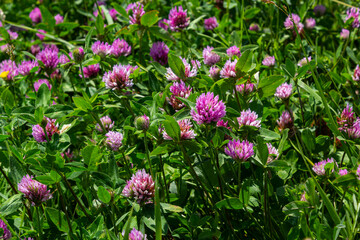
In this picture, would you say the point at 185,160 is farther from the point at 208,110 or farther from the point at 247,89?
the point at 247,89

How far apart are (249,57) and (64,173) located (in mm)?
719

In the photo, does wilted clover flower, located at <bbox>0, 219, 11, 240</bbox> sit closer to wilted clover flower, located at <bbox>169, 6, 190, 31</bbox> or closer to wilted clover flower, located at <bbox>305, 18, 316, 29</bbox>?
wilted clover flower, located at <bbox>169, 6, 190, 31</bbox>

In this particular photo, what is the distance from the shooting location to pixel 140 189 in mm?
1413

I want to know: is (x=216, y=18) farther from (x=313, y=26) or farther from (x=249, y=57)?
(x=249, y=57)

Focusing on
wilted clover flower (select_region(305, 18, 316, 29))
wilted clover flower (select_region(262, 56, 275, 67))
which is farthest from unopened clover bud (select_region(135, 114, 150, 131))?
wilted clover flower (select_region(305, 18, 316, 29))

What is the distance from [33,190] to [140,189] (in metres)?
0.34

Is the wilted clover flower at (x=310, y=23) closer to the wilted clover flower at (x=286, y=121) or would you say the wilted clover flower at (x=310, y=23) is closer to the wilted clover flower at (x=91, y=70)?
the wilted clover flower at (x=286, y=121)

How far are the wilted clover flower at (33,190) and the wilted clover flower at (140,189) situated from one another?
263 millimetres

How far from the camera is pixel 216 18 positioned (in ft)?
9.27

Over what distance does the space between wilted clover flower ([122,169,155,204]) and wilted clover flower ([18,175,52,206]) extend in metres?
0.26

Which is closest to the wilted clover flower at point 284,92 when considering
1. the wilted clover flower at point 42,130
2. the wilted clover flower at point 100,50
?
the wilted clover flower at point 100,50

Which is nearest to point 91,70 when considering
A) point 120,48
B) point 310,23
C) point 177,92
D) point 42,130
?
Result: point 120,48

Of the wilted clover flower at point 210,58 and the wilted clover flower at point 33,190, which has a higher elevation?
the wilted clover flower at point 210,58

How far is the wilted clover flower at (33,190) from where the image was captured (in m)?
1.44
